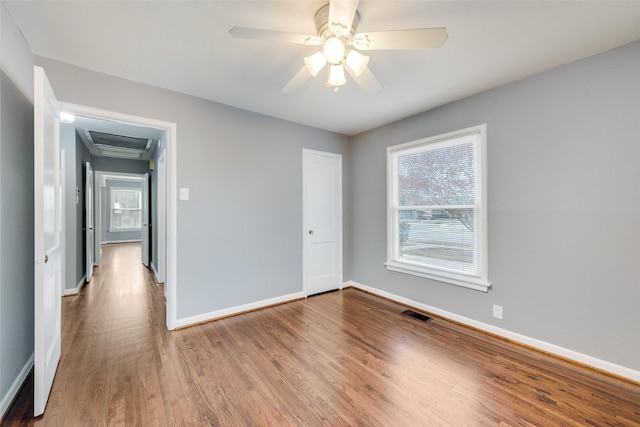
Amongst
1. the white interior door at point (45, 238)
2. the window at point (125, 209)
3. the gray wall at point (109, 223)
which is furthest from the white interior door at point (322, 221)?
the window at point (125, 209)

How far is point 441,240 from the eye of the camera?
3.16 m

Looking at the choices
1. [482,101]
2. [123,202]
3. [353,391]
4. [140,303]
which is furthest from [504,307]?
[123,202]

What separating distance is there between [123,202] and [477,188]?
469 inches

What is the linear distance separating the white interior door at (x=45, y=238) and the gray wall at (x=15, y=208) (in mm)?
154

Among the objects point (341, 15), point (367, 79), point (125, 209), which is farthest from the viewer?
point (125, 209)

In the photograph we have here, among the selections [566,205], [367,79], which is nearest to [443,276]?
[566,205]

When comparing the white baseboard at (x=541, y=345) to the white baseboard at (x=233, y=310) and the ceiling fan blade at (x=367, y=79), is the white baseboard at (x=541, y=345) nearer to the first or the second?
the white baseboard at (x=233, y=310)

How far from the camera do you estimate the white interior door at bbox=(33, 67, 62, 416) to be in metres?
1.57

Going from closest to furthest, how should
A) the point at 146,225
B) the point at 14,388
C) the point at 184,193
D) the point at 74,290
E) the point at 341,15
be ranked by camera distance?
the point at 341,15 → the point at 14,388 → the point at 184,193 → the point at 74,290 → the point at 146,225

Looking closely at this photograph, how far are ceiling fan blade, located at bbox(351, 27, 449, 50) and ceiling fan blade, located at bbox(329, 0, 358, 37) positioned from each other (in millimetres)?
84

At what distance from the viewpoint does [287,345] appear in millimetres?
2459

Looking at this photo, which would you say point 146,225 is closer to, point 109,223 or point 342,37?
point 342,37

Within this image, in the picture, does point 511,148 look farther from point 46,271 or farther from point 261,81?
point 46,271

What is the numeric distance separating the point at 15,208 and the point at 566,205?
4100 mm
